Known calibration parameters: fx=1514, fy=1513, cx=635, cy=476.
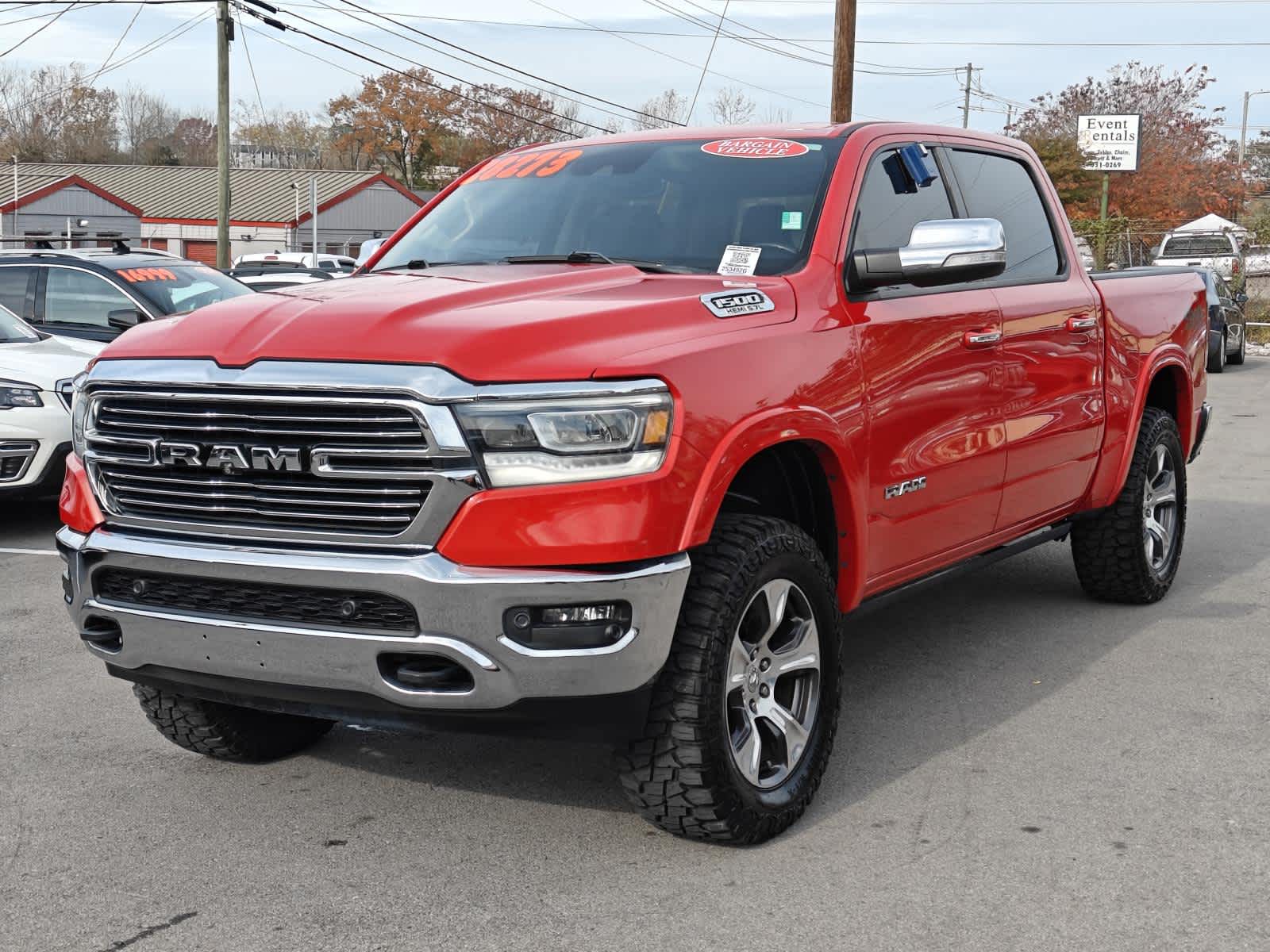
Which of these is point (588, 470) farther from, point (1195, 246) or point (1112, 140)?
point (1112, 140)

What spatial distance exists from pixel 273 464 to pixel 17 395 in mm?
5947

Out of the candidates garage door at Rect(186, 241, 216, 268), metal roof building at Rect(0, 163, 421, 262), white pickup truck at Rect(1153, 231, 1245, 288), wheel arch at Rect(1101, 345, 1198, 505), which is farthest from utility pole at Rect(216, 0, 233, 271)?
garage door at Rect(186, 241, 216, 268)

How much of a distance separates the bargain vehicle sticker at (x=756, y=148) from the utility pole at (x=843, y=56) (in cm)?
1715

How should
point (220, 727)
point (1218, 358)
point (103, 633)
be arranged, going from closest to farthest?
1. point (103, 633)
2. point (220, 727)
3. point (1218, 358)

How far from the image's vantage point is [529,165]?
5445 millimetres

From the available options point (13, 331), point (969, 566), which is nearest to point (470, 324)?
point (969, 566)

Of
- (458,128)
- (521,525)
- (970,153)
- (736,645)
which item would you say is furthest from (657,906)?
(458,128)

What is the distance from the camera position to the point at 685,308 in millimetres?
3914

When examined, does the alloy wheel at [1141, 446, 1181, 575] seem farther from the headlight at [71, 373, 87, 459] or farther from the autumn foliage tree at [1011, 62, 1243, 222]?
the autumn foliage tree at [1011, 62, 1243, 222]

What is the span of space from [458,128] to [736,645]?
79950 millimetres

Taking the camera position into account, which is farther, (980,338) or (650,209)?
(980,338)

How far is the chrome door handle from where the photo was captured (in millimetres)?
4973

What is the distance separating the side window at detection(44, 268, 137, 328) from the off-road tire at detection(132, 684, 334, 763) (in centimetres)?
707

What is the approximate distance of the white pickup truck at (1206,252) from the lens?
27562 millimetres
